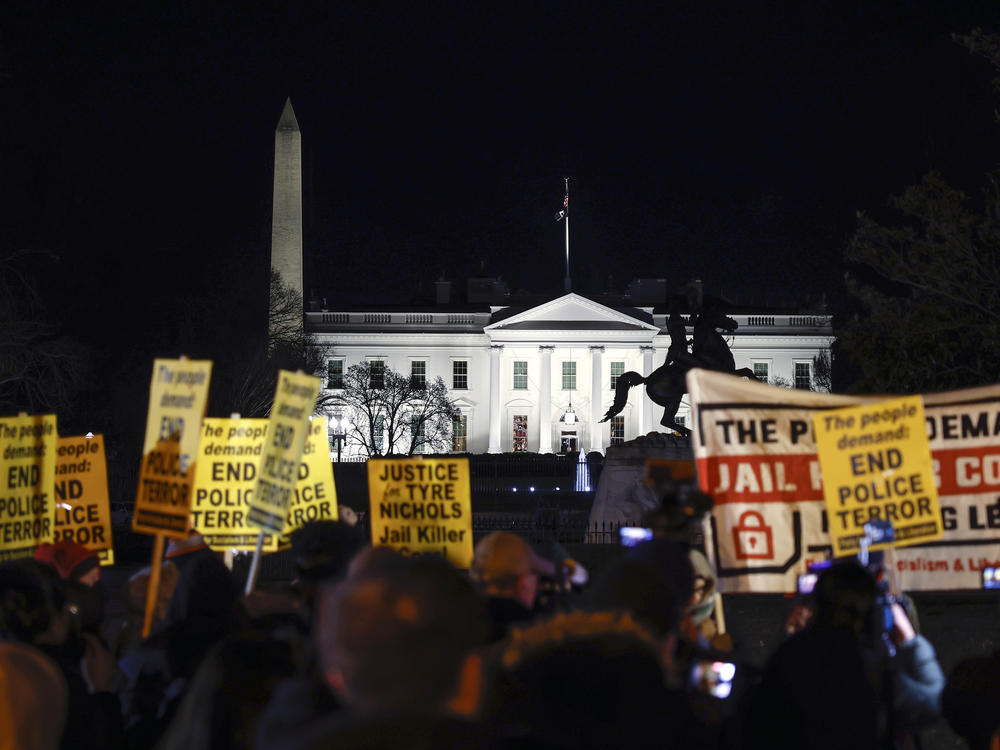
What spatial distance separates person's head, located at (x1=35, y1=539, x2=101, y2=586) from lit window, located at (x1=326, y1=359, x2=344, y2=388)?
221ft

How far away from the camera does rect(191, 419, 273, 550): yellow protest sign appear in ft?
28.1

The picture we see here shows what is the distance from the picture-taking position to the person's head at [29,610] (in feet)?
13.8

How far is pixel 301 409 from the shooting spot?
7.02 metres

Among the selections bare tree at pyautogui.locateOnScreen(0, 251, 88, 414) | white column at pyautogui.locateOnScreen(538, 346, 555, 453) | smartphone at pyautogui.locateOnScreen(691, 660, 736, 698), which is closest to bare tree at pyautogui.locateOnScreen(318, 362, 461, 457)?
white column at pyautogui.locateOnScreen(538, 346, 555, 453)

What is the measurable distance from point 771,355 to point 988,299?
233ft

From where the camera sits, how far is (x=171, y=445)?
278 inches

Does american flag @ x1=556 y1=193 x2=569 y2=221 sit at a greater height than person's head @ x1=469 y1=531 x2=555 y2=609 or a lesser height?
greater

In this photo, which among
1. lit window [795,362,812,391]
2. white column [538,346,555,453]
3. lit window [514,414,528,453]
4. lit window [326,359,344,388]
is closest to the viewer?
lit window [326,359,344,388]

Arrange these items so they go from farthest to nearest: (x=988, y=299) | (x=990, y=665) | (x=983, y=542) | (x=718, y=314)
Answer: (x=718, y=314) < (x=988, y=299) < (x=983, y=542) < (x=990, y=665)

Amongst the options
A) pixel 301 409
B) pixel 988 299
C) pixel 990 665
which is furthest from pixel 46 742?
pixel 988 299

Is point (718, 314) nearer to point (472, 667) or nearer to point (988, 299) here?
point (988, 299)

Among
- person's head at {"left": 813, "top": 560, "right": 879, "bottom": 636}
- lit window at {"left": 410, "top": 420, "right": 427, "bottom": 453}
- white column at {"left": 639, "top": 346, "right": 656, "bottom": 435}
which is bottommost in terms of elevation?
person's head at {"left": 813, "top": 560, "right": 879, "bottom": 636}

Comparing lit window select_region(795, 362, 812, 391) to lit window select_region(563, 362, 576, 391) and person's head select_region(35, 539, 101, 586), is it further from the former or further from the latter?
person's head select_region(35, 539, 101, 586)

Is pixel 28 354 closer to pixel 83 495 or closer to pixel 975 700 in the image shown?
pixel 83 495
